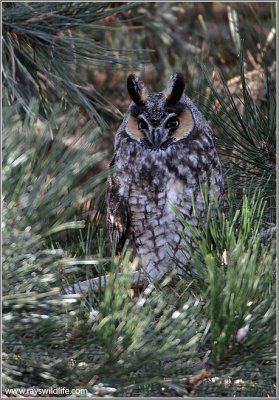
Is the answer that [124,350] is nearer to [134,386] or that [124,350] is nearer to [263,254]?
[134,386]

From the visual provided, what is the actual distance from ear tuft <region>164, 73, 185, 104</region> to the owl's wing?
29 centimetres

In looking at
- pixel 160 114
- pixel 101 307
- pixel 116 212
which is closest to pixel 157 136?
pixel 160 114

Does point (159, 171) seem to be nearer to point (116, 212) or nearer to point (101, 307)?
point (116, 212)

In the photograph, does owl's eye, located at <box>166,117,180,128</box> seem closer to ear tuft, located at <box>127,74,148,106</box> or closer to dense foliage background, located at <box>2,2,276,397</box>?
ear tuft, located at <box>127,74,148,106</box>

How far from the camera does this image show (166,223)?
81.2 inches

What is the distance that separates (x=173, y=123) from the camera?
207cm

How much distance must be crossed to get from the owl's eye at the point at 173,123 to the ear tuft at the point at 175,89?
5cm

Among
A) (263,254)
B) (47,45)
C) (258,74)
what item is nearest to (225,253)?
Result: (263,254)

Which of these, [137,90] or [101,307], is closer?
[101,307]

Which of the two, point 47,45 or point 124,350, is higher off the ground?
point 47,45

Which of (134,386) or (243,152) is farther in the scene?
(243,152)

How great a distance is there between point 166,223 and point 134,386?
2.91 ft

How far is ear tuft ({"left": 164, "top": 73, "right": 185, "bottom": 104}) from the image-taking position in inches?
79.1

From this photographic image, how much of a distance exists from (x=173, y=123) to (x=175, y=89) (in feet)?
0.34
